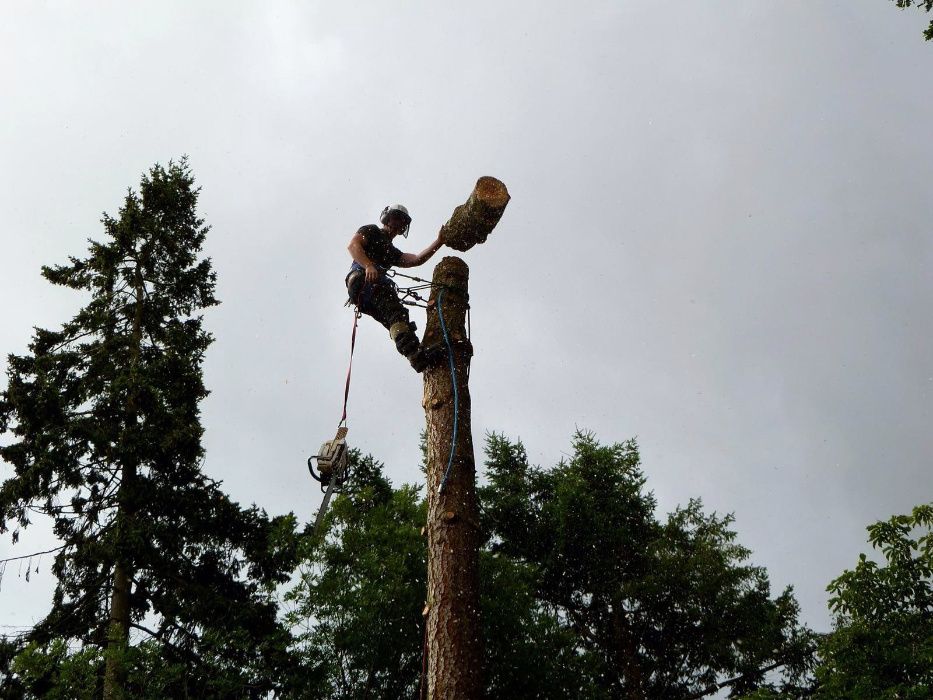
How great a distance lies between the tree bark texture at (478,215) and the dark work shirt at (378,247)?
921 mm

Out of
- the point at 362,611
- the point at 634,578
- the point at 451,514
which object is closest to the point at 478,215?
the point at 451,514

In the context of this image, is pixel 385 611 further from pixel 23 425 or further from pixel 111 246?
pixel 111 246

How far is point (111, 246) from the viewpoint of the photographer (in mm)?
11281

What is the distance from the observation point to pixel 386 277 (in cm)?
605

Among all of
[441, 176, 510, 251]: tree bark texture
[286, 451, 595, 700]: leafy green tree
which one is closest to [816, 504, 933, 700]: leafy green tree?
[286, 451, 595, 700]: leafy green tree

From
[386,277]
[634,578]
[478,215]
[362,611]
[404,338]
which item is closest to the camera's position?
[404,338]

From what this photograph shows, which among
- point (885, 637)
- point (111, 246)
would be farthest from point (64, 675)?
point (111, 246)

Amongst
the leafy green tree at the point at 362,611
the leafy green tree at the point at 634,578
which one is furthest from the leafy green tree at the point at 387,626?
the leafy green tree at the point at 634,578

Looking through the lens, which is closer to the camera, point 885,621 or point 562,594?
point 885,621

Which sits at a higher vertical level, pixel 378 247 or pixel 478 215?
pixel 378 247

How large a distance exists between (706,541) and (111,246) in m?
11.9

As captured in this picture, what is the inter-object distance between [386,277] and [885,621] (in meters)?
5.49

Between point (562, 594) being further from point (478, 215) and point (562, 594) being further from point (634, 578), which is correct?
point (478, 215)

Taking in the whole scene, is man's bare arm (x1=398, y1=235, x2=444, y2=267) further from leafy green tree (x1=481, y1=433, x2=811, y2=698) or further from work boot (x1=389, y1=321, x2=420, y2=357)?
leafy green tree (x1=481, y1=433, x2=811, y2=698)
